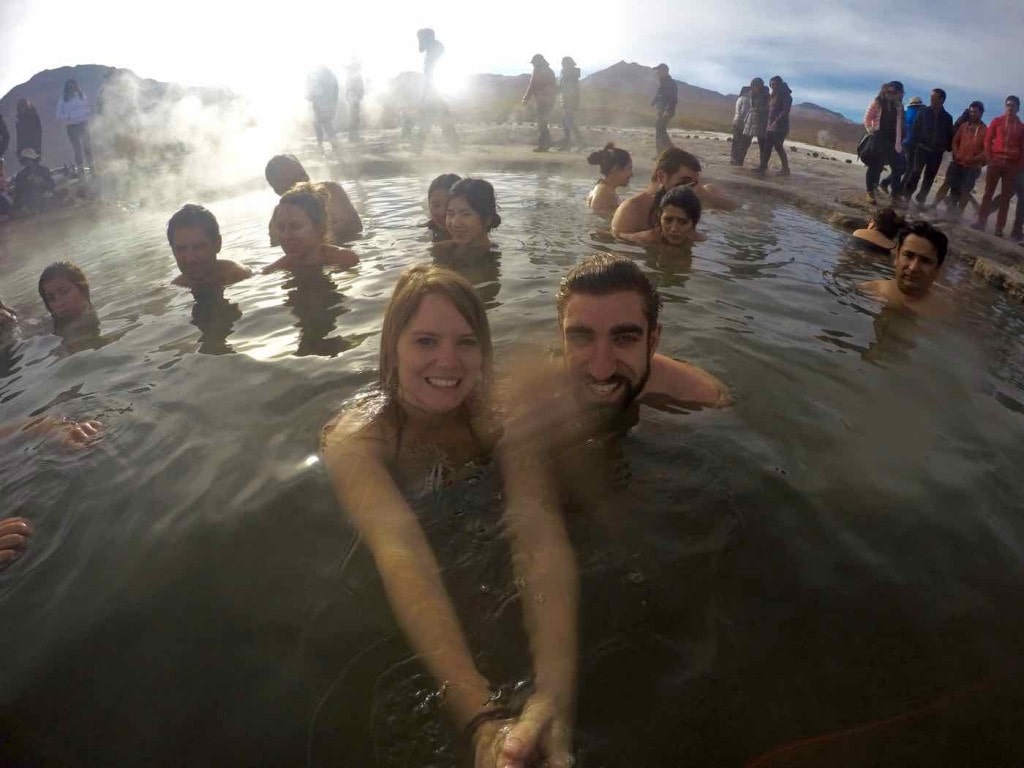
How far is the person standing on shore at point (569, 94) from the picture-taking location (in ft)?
52.3

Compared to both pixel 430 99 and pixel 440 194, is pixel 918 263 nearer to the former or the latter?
pixel 440 194

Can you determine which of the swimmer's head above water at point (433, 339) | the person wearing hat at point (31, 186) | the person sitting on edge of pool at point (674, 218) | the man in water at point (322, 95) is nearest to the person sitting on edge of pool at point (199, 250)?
the swimmer's head above water at point (433, 339)

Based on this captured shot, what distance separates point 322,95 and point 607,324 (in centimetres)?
1489

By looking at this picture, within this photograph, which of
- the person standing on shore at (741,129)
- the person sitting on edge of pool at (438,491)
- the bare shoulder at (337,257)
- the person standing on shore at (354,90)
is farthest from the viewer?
the person standing on shore at (354,90)

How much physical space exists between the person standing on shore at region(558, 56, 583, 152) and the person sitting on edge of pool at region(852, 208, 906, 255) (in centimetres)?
975

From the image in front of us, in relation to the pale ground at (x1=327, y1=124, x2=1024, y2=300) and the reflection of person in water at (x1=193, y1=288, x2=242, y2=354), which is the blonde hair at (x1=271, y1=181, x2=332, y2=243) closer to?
the reflection of person in water at (x1=193, y1=288, x2=242, y2=354)

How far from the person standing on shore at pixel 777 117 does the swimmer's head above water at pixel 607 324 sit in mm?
10956

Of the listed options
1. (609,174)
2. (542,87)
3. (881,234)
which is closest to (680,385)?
(881,234)

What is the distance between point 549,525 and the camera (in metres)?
2.47

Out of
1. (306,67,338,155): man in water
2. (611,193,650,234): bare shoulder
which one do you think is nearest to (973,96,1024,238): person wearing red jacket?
(611,193,650,234): bare shoulder

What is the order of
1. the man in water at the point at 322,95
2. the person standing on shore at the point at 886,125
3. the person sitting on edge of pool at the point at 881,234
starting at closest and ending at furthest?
the person sitting on edge of pool at the point at 881,234 → the person standing on shore at the point at 886,125 → the man in water at the point at 322,95

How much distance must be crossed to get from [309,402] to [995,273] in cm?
707

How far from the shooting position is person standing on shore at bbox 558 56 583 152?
52.3 feet

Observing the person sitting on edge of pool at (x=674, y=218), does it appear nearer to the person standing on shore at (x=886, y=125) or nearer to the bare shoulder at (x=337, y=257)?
the bare shoulder at (x=337, y=257)
